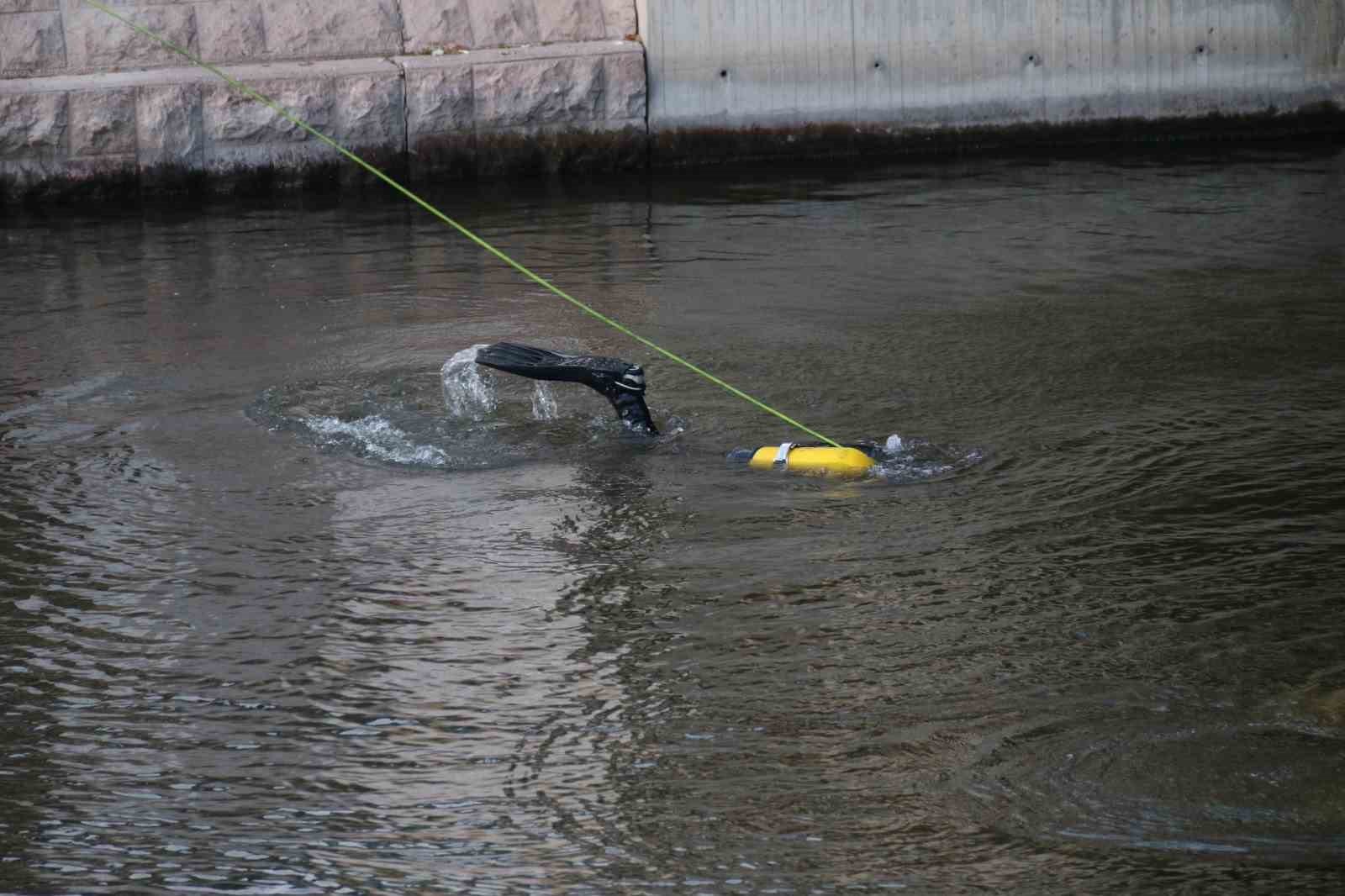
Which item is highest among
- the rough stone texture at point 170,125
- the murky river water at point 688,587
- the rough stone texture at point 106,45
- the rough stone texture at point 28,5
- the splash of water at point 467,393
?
the rough stone texture at point 28,5

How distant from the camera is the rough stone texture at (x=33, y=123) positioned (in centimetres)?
1516

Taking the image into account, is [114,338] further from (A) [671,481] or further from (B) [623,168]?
(B) [623,168]

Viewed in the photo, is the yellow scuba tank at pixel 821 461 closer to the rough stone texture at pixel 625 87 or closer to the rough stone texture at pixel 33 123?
the rough stone texture at pixel 625 87

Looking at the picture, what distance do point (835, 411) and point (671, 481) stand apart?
Answer: 1.36m

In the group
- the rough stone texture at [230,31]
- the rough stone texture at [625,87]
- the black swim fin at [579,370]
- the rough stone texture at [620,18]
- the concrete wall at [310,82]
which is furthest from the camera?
the rough stone texture at [620,18]

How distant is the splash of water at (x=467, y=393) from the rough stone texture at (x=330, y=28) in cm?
778

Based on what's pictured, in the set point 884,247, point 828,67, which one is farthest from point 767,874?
point 828,67

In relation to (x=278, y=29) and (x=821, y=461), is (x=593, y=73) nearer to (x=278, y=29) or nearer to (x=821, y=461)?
(x=278, y=29)

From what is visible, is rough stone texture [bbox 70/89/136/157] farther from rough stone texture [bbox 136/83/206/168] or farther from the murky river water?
the murky river water

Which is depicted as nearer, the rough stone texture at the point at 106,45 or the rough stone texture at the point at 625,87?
the rough stone texture at the point at 106,45

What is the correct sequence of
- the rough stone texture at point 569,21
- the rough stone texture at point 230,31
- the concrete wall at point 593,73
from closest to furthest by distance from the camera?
the concrete wall at point 593,73 < the rough stone texture at point 230,31 < the rough stone texture at point 569,21

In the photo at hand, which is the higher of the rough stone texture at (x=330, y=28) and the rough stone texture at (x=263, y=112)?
the rough stone texture at (x=330, y=28)

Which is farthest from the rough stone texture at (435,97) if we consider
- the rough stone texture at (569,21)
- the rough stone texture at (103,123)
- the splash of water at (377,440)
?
the splash of water at (377,440)

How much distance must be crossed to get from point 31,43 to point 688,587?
11.4m
